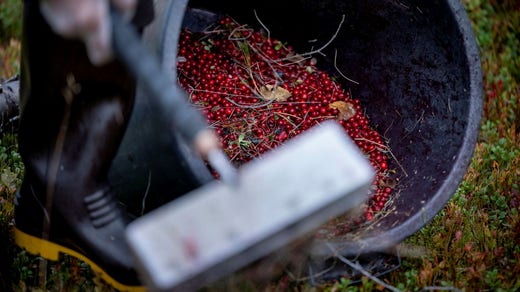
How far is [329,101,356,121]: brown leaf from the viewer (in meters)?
2.89

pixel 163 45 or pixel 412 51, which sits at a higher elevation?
pixel 163 45

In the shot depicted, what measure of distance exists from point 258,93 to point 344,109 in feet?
1.45

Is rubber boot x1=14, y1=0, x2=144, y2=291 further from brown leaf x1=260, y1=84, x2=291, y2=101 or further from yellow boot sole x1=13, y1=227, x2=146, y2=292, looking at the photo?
brown leaf x1=260, y1=84, x2=291, y2=101

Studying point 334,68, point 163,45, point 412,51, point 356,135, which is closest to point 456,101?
point 412,51

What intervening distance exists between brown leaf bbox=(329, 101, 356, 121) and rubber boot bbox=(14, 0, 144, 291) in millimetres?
A: 1333

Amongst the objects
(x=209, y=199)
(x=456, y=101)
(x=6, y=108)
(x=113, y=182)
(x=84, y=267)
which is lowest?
(x=84, y=267)

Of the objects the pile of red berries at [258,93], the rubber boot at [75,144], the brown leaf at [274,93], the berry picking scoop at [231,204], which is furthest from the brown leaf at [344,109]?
the berry picking scoop at [231,204]

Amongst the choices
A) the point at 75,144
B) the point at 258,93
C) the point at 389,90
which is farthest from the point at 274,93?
the point at 75,144

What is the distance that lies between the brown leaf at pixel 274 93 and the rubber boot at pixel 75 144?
4.01 ft

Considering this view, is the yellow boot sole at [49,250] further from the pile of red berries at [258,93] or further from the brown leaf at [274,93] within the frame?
the brown leaf at [274,93]

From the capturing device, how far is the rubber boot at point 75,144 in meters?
1.68

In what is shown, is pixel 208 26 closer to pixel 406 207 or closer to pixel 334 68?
pixel 334 68

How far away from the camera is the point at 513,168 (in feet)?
8.94

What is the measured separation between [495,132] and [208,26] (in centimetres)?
160
